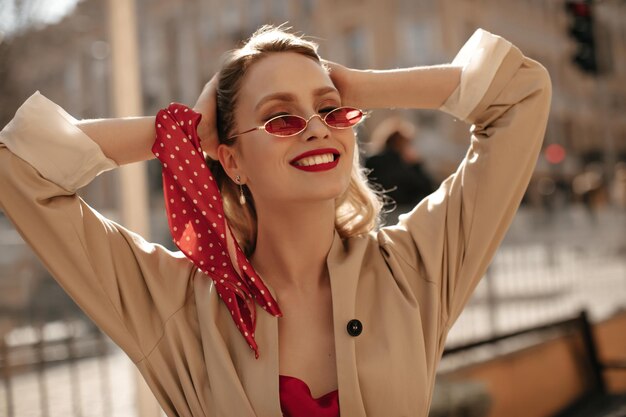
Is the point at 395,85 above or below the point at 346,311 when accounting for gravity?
above

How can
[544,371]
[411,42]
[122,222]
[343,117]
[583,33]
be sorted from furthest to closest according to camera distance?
1. [411,42]
2. [583,33]
3. [544,371]
4. [122,222]
5. [343,117]

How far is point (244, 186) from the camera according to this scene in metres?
2.19

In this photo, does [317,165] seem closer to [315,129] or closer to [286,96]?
[315,129]

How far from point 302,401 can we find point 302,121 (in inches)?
25.8

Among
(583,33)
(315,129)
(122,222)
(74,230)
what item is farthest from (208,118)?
(583,33)

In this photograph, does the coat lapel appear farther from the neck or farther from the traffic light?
the traffic light

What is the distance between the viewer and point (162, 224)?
1388 centimetres

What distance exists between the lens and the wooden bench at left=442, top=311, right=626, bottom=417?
454 centimetres

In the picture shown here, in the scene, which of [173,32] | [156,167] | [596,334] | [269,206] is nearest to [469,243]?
[269,206]

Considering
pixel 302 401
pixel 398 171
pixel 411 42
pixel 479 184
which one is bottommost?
pixel 302 401

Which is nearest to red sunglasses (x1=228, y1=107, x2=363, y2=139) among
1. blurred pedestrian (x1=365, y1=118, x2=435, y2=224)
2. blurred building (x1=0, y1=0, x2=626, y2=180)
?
blurred pedestrian (x1=365, y1=118, x2=435, y2=224)

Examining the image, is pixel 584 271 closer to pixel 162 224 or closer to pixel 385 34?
pixel 162 224

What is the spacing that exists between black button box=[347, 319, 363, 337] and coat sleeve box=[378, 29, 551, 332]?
197 mm

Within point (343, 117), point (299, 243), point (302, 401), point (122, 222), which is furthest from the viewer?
point (122, 222)
